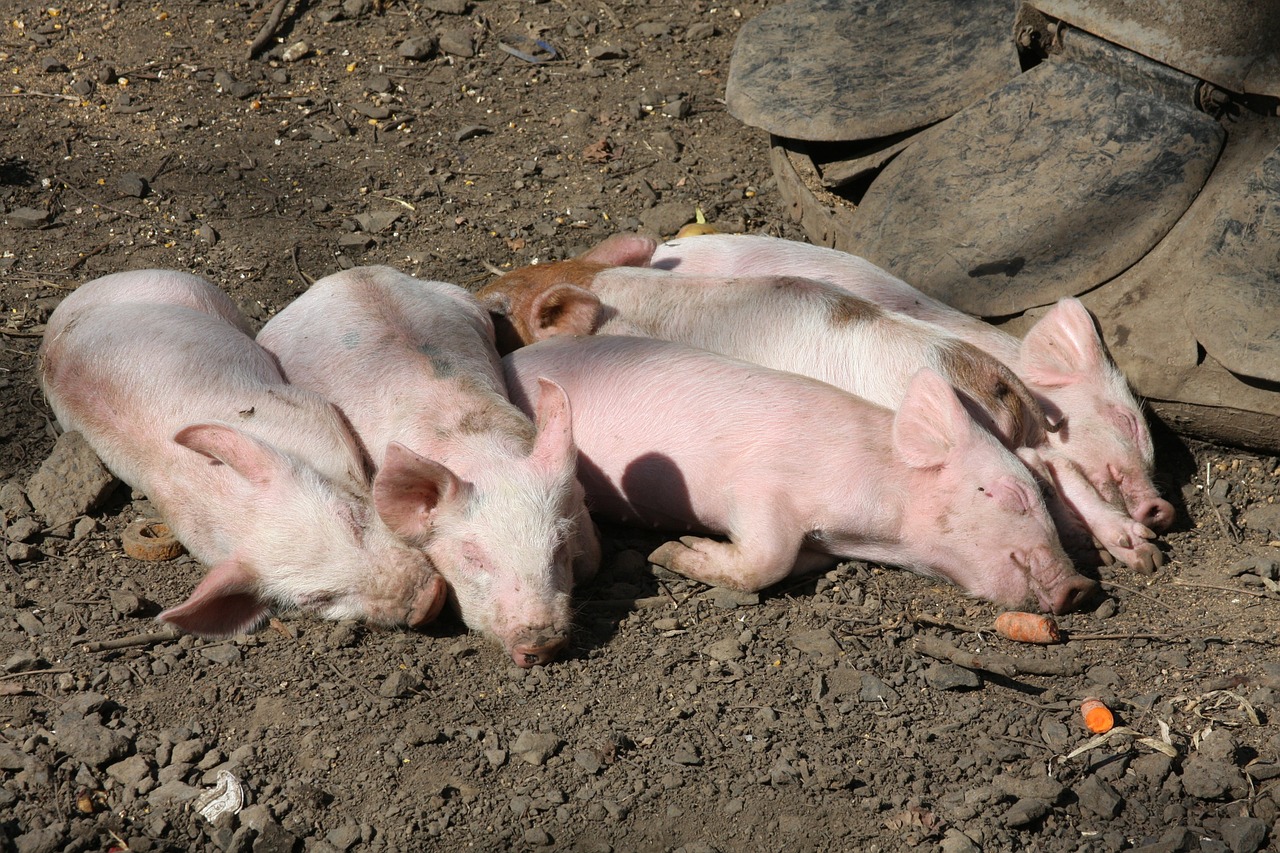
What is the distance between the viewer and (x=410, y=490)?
10.7 feet

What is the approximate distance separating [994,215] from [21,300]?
141 inches

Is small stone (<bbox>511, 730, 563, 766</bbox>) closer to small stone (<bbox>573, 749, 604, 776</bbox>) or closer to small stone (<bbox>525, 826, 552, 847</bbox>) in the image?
small stone (<bbox>573, 749, 604, 776</bbox>)

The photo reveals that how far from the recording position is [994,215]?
4332 millimetres

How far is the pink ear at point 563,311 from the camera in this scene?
13.7ft

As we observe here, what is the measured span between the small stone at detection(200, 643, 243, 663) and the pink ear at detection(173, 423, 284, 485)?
1.47ft

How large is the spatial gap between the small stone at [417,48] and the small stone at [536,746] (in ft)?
13.6

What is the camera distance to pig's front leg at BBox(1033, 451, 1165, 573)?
12.0 feet

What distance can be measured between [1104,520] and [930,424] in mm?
665

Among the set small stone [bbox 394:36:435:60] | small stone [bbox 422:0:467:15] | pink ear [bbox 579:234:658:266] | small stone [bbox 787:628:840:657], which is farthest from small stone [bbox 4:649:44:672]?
small stone [bbox 422:0:467:15]

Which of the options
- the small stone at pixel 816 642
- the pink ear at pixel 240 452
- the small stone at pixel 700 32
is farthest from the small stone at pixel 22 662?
the small stone at pixel 700 32

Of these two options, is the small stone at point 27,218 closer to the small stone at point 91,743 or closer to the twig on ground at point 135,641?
the twig on ground at point 135,641

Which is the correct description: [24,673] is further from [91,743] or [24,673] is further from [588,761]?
[588,761]

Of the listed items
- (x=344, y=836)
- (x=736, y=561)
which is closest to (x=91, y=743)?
(x=344, y=836)

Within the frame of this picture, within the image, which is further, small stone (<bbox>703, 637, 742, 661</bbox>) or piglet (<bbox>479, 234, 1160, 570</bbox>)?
piglet (<bbox>479, 234, 1160, 570</bbox>)
